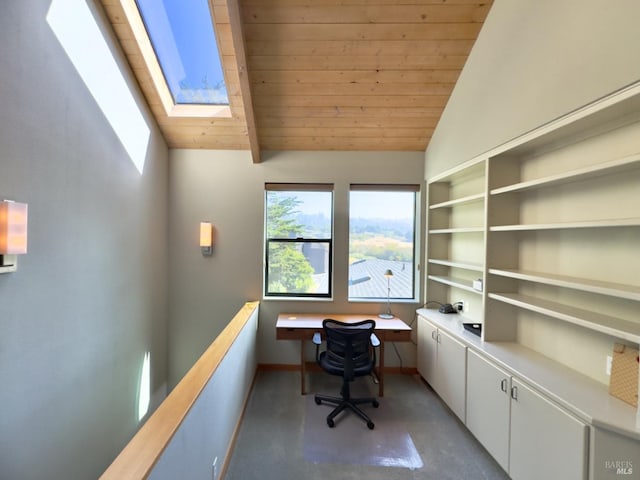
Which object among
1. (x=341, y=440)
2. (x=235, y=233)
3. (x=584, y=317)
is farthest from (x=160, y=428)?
(x=235, y=233)

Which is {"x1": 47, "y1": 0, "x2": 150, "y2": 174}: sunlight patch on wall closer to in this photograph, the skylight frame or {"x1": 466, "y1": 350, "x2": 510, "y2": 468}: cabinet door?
the skylight frame

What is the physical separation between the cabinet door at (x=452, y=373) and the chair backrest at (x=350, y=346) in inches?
28.4

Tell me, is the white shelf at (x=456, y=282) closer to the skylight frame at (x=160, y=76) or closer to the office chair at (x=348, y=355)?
the office chair at (x=348, y=355)

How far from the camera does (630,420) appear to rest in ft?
4.37

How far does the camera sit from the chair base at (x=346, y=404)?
249 cm

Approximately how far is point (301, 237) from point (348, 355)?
1.65 meters

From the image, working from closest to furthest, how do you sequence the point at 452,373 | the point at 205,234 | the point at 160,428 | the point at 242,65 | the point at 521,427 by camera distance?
the point at 160,428, the point at 521,427, the point at 242,65, the point at 452,373, the point at 205,234

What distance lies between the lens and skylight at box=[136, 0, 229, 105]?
97.9 inches

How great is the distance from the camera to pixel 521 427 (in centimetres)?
177

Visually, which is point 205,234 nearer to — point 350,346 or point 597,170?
point 350,346

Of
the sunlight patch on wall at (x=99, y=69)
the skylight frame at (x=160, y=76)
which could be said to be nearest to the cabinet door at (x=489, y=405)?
the skylight frame at (x=160, y=76)

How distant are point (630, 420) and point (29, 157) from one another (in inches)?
140

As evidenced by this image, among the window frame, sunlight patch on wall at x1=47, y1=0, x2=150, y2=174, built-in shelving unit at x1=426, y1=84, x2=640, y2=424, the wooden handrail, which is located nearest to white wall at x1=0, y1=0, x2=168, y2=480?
sunlight patch on wall at x1=47, y1=0, x2=150, y2=174

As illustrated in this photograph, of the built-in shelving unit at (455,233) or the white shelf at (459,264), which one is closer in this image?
the white shelf at (459,264)
